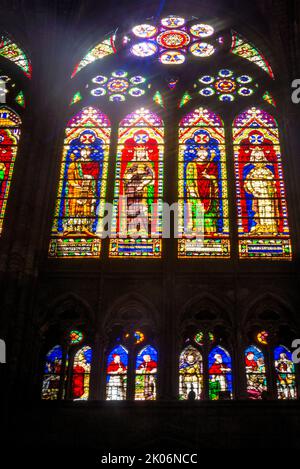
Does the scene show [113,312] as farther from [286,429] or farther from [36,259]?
[286,429]

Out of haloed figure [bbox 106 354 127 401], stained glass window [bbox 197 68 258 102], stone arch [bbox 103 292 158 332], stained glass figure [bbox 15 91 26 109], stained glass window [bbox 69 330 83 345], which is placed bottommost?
haloed figure [bbox 106 354 127 401]

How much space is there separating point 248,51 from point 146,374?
8.78 metres

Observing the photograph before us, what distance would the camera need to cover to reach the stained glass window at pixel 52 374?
40.0ft

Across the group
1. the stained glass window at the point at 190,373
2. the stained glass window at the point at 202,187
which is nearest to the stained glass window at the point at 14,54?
the stained glass window at the point at 202,187

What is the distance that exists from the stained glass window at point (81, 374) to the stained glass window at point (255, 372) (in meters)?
2.75

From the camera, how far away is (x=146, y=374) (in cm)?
1220

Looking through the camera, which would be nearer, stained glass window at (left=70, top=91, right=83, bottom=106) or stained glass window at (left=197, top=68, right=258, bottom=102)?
stained glass window at (left=197, top=68, right=258, bottom=102)

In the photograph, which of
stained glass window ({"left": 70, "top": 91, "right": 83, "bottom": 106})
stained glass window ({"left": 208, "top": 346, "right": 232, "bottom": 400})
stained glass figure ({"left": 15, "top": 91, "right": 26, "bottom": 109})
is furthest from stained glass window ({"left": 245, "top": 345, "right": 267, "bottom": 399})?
stained glass figure ({"left": 15, "top": 91, "right": 26, "bottom": 109})

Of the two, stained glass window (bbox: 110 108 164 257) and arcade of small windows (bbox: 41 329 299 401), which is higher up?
stained glass window (bbox: 110 108 164 257)

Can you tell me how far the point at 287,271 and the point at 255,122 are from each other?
13.4ft

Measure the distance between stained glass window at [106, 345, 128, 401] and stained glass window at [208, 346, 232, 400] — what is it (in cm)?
148

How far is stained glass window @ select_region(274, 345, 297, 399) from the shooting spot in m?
12.0

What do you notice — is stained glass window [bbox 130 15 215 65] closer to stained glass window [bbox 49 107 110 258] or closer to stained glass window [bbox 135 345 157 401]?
stained glass window [bbox 49 107 110 258]
